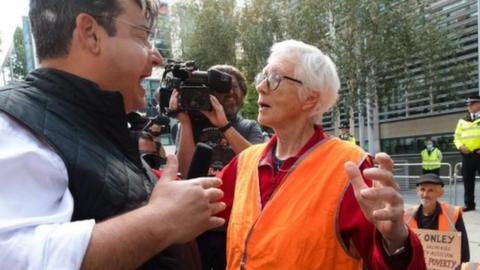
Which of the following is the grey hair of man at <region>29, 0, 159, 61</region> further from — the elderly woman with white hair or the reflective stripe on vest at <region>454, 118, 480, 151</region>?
the reflective stripe on vest at <region>454, 118, 480, 151</region>

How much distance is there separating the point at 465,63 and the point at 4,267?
1611 cm

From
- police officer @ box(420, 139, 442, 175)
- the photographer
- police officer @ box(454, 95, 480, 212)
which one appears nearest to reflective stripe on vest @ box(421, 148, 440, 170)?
police officer @ box(420, 139, 442, 175)

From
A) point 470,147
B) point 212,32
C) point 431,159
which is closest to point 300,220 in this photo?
point 470,147

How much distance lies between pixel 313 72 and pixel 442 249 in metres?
2.52

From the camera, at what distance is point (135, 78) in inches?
51.2

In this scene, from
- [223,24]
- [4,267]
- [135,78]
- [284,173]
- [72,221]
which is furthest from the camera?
[223,24]

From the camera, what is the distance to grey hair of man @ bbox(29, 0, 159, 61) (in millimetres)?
1170

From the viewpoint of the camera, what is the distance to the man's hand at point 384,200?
1.41 meters

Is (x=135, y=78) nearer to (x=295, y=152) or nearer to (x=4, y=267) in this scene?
(x=4, y=267)

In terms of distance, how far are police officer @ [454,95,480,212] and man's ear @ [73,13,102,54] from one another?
25.4 ft

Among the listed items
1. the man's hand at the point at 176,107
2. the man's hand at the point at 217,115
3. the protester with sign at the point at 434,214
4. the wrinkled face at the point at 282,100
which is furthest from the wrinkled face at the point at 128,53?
the protester with sign at the point at 434,214

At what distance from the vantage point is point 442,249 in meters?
3.98

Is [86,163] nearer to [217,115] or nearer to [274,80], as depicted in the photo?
[274,80]

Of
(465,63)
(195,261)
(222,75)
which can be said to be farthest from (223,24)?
(195,261)
